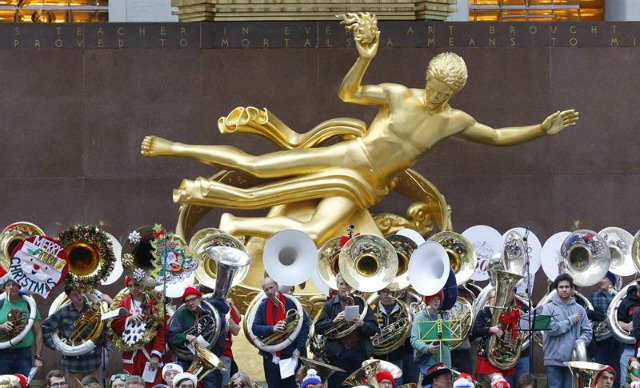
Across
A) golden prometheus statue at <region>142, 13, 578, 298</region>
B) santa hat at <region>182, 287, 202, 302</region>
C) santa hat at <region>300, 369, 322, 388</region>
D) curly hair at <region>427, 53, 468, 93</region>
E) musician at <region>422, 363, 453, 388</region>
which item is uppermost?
curly hair at <region>427, 53, 468, 93</region>

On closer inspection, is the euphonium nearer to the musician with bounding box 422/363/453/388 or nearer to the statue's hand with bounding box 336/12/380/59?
the musician with bounding box 422/363/453/388

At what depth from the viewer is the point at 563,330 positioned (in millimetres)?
20609

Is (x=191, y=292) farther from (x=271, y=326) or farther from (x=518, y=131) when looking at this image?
(x=518, y=131)

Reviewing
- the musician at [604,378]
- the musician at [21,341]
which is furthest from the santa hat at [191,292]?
the musician at [604,378]

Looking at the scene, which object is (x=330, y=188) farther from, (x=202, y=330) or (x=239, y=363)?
(x=202, y=330)

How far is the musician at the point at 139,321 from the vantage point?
20.1 m

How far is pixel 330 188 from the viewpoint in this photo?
23609 mm

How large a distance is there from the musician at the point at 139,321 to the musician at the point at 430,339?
2.43 metres

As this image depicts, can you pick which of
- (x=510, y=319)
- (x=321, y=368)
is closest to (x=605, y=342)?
(x=510, y=319)

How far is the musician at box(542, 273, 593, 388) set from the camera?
20.6 meters

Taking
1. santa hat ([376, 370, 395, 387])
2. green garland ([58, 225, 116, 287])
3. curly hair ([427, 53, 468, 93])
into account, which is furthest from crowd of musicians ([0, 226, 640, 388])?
curly hair ([427, 53, 468, 93])

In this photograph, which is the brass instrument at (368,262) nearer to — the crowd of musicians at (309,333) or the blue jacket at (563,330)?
the crowd of musicians at (309,333)

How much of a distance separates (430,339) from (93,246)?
349 cm

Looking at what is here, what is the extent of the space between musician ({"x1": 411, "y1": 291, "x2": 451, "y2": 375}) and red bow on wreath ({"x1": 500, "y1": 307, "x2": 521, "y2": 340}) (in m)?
0.59
